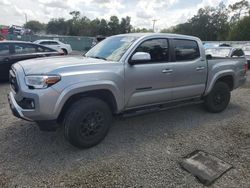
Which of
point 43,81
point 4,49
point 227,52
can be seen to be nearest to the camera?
point 43,81

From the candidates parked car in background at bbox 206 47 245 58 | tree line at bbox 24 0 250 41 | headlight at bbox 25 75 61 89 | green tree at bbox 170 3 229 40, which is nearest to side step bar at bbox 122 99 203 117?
headlight at bbox 25 75 61 89

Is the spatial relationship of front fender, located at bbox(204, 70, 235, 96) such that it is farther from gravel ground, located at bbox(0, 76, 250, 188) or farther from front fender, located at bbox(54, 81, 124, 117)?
front fender, located at bbox(54, 81, 124, 117)

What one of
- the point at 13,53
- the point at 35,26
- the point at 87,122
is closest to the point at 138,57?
the point at 87,122

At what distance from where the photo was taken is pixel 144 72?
413cm

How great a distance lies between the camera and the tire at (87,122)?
3.49 meters

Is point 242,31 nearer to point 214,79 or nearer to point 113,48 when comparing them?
point 214,79

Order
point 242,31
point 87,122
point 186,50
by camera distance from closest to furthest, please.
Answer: point 87,122 < point 186,50 < point 242,31

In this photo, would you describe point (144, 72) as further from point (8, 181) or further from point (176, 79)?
point (8, 181)

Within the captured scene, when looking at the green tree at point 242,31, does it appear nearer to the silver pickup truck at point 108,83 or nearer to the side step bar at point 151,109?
the silver pickup truck at point 108,83

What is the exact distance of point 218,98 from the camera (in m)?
5.71

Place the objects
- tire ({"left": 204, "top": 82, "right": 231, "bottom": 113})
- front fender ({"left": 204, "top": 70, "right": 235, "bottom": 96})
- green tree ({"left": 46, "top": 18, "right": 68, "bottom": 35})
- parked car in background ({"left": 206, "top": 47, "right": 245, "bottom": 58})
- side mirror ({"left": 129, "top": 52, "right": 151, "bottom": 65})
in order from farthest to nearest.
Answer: green tree ({"left": 46, "top": 18, "right": 68, "bottom": 35}) → parked car in background ({"left": 206, "top": 47, "right": 245, "bottom": 58}) → tire ({"left": 204, "top": 82, "right": 231, "bottom": 113}) → front fender ({"left": 204, "top": 70, "right": 235, "bottom": 96}) → side mirror ({"left": 129, "top": 52, "right": 151, "bottom": 65})

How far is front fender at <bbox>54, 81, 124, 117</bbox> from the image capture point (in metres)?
3.33

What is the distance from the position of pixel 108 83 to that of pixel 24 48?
6.09 meters

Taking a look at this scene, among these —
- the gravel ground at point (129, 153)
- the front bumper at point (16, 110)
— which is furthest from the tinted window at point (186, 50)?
the front bumper at point (16, 110)
